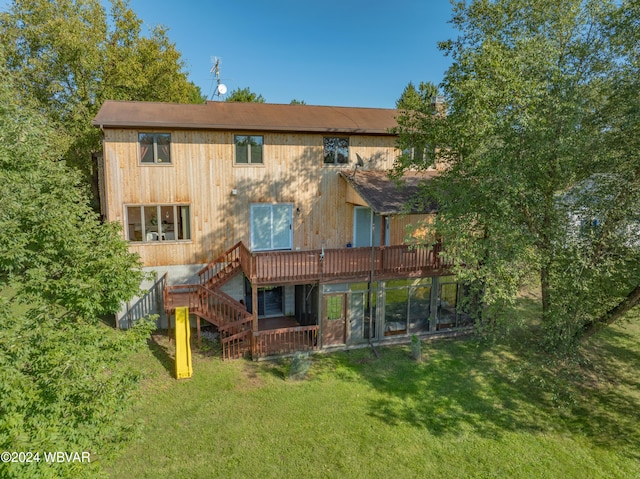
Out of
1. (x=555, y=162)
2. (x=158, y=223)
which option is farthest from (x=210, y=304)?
(x=555, y=162)

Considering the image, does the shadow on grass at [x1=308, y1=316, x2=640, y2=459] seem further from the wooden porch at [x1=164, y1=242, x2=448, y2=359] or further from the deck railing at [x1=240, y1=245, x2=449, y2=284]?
the deck railing at [x1=240, y1=245, x2=449, y2=284]

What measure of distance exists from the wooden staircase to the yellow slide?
1.03m

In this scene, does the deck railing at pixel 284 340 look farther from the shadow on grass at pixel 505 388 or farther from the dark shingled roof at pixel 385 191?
the dark shingled roof at pixel 385 191

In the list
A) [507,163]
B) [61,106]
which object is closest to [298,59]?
[61,106]

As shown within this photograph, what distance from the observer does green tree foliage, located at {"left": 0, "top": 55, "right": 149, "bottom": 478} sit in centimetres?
481

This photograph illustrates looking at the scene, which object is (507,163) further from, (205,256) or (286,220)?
(205,256)

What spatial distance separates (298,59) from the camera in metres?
34.5

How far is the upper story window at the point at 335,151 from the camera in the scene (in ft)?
49.9

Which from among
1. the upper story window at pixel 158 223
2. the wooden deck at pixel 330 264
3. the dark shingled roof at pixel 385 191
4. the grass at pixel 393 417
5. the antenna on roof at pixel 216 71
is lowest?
the grass at pixel 393 417

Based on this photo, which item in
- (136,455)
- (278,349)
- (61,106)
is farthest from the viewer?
(61,106)

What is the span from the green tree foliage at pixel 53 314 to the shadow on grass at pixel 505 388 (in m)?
6.47

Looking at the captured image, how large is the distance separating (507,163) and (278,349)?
909 cm

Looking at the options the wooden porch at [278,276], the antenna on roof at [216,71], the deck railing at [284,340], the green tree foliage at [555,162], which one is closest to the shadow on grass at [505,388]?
the deck railing at [284,340]

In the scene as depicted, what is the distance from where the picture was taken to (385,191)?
14195mm
